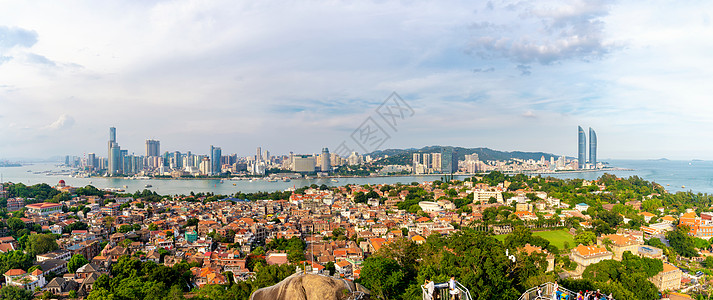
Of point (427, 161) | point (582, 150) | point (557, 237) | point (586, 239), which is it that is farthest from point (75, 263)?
point (582, 150)

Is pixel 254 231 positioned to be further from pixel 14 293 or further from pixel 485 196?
pixel 485 196

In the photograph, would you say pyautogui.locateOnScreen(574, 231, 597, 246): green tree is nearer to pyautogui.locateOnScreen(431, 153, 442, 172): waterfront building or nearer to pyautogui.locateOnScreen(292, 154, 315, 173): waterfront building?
pyautogui.locateOnScreen(431, 153, 442, 172): waterfront building

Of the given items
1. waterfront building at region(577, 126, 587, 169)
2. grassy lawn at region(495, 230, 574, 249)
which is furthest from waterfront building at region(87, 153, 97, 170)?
waterfront building at region(577, 126, 587, 169)

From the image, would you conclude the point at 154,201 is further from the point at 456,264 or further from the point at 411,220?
the point at 456,264

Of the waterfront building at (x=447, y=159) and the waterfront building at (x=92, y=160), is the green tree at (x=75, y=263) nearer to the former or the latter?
the waterfront building at (x=447, y=159)

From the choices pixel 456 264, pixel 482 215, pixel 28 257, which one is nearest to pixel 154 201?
pixel 28 257

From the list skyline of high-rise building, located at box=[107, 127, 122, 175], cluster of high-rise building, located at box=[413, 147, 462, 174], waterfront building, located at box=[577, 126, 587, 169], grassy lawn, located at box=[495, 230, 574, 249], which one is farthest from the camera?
waterfront building, located at box=[577, 126, 587, 169]
